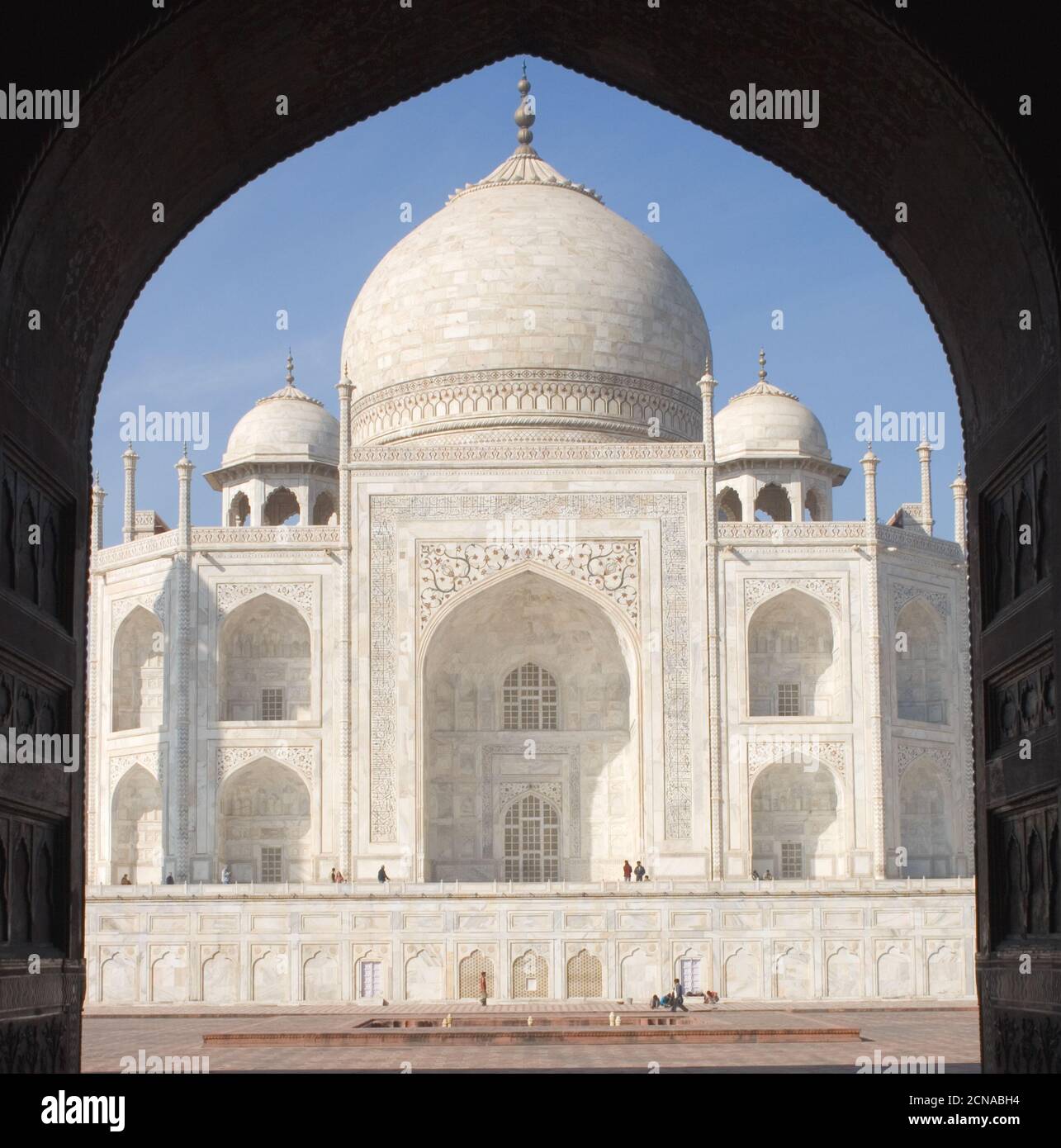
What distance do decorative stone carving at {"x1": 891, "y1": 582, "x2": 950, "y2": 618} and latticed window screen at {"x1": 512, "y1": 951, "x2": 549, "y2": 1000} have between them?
32.4ft

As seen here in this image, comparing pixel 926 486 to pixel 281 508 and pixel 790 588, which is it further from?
pixel 281 508

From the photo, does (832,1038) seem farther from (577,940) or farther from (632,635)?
(632,635)

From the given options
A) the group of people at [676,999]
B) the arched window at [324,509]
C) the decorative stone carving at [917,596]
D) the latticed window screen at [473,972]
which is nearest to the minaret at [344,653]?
the arched window at [324,509]

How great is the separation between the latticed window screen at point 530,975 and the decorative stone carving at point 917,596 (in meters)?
9.87

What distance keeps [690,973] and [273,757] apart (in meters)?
8.62

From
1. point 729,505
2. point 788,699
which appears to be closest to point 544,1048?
point 788,699

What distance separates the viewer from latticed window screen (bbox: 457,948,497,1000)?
854 inches

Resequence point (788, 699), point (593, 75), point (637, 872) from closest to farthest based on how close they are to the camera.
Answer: point (593, 75) → point (637, 872) → point (788, 699)

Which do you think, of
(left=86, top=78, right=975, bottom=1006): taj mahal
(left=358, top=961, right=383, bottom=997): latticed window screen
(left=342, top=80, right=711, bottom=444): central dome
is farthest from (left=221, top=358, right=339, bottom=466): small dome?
(left=358, top=961, right=383, bottom=997): latticed window screen

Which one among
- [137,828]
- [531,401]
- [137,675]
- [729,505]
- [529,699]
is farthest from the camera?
[729,505]

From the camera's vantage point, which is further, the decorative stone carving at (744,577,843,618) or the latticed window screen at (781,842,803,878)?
the latticed window screen at (781,842,803,878)

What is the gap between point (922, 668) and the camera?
98.5 ft

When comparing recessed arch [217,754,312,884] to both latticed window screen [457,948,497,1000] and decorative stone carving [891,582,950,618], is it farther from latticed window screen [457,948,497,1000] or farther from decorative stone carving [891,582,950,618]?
decorative stone carving [891,582,950,618]

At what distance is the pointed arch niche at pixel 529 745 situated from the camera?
96.4 feet
